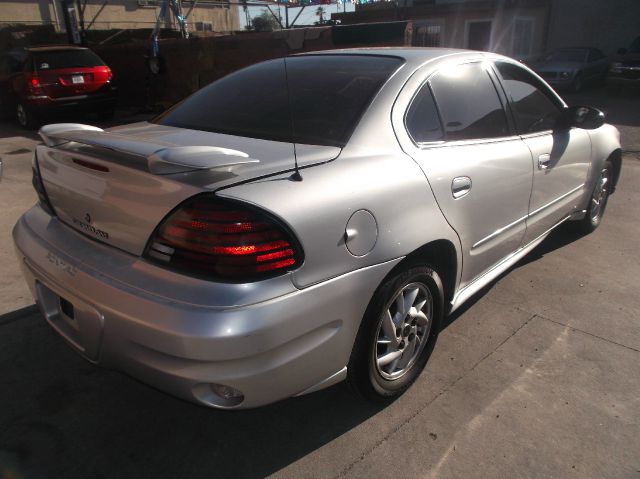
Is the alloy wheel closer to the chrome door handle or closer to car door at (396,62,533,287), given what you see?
car door at (396,62,533,287)

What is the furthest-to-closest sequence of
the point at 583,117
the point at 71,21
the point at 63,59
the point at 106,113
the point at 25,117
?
the point at 71,21
the point at 106,113
the point at 25,117
the point at 63,59
the point at 583,117

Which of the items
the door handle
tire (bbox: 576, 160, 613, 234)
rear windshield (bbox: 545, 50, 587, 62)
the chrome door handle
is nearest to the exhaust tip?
the door handle

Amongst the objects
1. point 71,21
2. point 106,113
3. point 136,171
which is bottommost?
point 106,113

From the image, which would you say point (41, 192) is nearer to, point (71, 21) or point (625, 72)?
point (71, 21)

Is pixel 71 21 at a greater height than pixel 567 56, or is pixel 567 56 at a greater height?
pixel 71 21

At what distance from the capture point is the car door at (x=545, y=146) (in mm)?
3244

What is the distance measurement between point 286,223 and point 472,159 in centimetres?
131

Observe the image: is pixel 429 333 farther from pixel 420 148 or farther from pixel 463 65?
pixel 463 65

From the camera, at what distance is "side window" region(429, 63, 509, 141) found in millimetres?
2643

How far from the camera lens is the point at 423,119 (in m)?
2.49

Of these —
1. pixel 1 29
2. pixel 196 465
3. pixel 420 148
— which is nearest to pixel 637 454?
pixel 420 148

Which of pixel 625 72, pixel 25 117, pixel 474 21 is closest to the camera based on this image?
pixel 25 117

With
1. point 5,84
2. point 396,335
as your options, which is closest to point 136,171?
point 396,335

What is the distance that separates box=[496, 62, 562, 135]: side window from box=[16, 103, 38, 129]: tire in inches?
378
